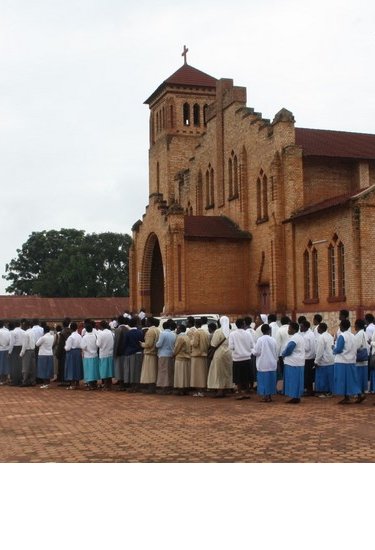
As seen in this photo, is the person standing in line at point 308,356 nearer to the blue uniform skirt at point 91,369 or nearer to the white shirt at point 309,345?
the white shirt at point 309,345

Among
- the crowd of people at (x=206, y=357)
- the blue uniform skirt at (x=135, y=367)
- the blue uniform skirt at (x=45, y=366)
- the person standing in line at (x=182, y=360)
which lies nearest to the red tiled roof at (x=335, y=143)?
the crowd of people at (x=206, y=357)

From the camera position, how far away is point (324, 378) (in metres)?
15.5

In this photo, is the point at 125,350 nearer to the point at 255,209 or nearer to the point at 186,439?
the point at 186,439

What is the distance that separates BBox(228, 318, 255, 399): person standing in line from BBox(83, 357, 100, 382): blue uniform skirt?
4.21 m

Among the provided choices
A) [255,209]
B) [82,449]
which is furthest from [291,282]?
[82,449]

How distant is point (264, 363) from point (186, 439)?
5.08 m

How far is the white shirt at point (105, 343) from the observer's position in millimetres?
A: 18109

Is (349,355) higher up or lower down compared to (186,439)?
higher up

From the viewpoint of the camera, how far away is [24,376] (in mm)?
19531

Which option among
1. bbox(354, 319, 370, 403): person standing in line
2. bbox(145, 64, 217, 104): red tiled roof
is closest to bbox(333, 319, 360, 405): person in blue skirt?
bbox(354, 319, 370, 403): person standing in line

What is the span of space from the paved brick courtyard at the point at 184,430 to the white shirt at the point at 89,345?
2581mm

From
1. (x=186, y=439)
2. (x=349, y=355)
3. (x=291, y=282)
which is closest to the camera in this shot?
(x=186, y=439)

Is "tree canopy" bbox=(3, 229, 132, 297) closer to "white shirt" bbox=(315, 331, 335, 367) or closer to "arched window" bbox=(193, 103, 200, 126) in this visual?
"arched window" bbox=(193, 103, 200, 126)

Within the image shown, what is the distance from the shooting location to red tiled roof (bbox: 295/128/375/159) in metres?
32.6
